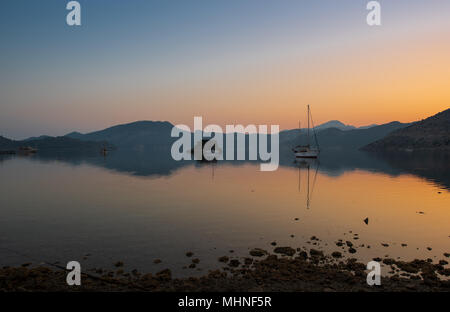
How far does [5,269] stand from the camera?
20.7 meters

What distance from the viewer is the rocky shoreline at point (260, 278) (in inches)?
705

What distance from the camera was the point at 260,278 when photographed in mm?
19234

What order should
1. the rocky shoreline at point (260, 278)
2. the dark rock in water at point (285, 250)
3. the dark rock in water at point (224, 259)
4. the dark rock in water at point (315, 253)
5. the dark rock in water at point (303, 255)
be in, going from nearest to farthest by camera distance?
the rocky shoreline at point (260, 278) → the dark rock in water at point (224, 259) → the dark rock in water at point (303, 255) → the dark rock in water at point (315, 253) → the dark rock in water at point (285, 250)

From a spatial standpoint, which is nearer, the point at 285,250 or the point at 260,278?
the point at 260,278

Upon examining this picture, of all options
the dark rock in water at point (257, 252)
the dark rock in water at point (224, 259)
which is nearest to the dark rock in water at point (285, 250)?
the dark rock in water at point (257, 252)

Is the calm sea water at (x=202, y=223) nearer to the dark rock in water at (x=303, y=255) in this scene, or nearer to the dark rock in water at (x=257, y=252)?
the dark rock in water at (x=257, y=252)

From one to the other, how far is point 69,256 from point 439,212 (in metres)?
45.7

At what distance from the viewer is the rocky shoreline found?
58.7ft

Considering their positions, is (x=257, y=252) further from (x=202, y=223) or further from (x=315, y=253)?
(x=202, y=223)

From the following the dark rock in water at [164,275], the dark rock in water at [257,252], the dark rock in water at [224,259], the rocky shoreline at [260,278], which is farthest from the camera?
the dark rock in water at [257,252]

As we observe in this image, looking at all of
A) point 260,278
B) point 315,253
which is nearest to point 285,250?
point 315,253

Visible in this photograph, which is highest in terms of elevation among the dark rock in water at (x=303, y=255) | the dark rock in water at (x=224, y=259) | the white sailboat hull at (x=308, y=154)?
the white sailboat hull at (x=308, y=154)
